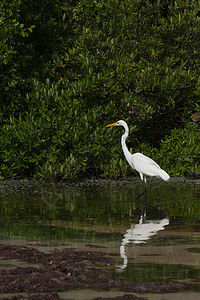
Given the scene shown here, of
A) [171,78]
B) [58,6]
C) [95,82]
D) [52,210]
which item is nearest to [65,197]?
[52,210]

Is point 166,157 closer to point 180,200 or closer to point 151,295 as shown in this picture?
point 180,200

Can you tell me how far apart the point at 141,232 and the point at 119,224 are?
712 millimetres

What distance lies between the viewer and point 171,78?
618 inches

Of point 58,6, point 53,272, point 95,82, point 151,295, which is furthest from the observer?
point 58,6

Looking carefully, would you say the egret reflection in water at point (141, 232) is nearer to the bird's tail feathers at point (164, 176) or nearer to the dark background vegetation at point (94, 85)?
the bird's tail feathers at point (164, 176)

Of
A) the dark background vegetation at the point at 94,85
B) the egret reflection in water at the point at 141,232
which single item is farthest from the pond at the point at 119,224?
the dark background vegetation at the point at 94,85

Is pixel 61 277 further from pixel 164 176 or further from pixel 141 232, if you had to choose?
pixel 164 176

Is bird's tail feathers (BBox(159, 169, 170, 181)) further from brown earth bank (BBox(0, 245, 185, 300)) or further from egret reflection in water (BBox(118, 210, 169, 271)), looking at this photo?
brown earth bank (BBox(0, 245, 185, 300))

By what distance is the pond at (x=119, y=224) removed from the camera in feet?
18.2

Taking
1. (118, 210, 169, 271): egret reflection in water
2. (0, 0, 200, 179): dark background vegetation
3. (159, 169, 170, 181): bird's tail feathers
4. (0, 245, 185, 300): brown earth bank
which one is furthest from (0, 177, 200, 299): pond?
(0, 0, 200, 179): dark background vegetation

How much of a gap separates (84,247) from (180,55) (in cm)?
1140

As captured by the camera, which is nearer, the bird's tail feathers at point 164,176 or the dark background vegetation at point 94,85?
the bird's tail feathers at point 164,176

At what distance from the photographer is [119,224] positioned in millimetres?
8398

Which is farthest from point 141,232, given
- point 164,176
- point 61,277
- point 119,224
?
point 164,176
